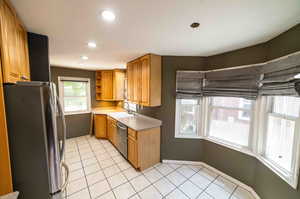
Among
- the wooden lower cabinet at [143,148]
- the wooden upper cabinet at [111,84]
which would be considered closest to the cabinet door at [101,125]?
the wooden upper cabinet at [111,84]

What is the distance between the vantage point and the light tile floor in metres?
1.89

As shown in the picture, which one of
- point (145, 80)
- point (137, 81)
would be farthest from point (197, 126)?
point (137, 81)

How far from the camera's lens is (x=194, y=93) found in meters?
2.52

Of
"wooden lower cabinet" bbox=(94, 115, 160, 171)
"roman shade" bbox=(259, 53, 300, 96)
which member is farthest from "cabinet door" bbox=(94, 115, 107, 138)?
"roman shade" bbox=(259, 53, 300, 96)

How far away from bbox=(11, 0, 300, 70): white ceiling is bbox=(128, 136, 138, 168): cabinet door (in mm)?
1856

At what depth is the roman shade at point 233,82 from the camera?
1.86 m

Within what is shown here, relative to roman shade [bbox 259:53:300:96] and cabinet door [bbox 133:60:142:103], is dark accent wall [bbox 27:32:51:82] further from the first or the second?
roman shade [bbox 259:53:300:96]

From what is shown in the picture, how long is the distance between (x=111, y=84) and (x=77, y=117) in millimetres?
1627

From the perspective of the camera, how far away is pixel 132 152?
2535 mm

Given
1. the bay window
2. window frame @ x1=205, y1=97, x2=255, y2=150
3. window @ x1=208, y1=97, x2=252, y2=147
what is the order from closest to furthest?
the bay window < window frame @ x1=205, y1=97, x2=255, y2=150 < window @ x1=208, y1=97, x2=252, y2=147

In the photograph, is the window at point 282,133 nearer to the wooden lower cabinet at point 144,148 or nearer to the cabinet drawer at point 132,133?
the wooden lower cabinet at point 144,148

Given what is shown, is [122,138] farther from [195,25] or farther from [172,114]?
[195,25]

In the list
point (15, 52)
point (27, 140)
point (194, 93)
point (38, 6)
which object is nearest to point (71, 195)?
point (27, 140)

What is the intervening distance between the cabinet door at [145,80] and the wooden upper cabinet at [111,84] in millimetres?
1889
